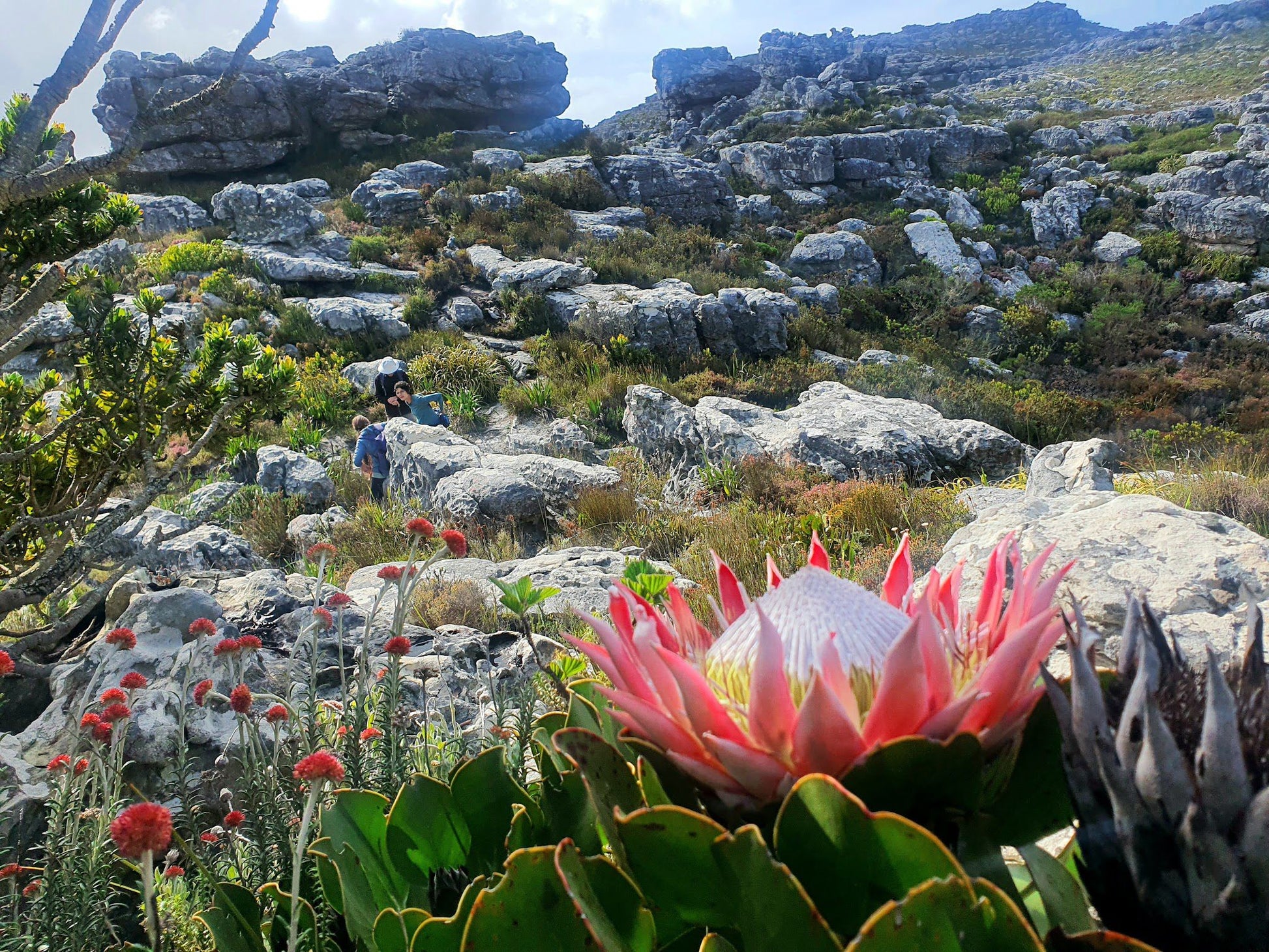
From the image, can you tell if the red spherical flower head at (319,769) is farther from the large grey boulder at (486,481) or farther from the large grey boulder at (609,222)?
the large grey boulder at (609,222)

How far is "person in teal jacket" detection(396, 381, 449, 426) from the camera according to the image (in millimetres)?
9602

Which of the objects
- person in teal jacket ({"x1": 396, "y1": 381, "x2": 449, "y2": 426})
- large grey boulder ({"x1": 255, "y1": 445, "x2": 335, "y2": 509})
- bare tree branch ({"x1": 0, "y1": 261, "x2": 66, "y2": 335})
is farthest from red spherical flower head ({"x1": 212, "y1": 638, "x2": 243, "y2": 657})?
person in teal jacket ({"x1": 396, "y1": 381, "x2": 449, "y2": 426})

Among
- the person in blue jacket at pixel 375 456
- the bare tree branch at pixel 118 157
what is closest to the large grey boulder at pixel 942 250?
the person in blue jacket at pixel 375 456

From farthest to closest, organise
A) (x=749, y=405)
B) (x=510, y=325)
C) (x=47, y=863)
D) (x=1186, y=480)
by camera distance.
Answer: (x=510, y=325) < (x=749, y=405) < (x=1186, y=480) < (x=47, y=863)

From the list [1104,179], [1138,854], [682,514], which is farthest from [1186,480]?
[1104,179]

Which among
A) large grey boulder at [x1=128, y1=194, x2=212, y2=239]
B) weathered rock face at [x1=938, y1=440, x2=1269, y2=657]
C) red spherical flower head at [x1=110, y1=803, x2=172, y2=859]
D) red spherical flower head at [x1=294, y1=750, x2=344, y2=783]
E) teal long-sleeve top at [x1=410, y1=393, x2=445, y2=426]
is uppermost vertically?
large grey boulder at [x1=128, y1=194, x2=212, y2=239]

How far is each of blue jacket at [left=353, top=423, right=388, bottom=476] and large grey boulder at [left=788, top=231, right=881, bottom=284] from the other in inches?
597

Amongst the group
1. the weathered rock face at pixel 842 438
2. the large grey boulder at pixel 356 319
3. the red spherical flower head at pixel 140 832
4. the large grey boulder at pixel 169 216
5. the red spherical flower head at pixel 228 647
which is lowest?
the weathered rock face at pixel 842 438

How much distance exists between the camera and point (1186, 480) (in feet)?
17.4

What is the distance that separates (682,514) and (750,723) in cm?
600

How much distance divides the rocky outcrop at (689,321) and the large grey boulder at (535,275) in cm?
96

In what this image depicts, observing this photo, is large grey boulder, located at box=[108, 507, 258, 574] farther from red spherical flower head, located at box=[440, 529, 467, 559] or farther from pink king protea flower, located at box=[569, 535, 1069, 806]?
pink king protea flower, located at box=[569, 535, 1069, 806]

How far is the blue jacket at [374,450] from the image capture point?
27.3 ft

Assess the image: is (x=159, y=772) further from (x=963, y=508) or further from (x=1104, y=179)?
(x=1104, y=179)
